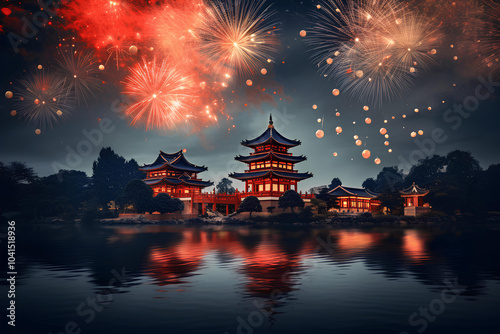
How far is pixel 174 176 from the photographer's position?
75438 millimetres

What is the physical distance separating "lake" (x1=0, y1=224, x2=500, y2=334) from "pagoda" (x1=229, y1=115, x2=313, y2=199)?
45.0 meters

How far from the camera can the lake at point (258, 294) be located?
306 inches

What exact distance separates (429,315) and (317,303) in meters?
2.47

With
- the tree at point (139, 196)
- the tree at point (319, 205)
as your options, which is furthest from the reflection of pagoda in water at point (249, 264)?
the tree at point (139, 196)

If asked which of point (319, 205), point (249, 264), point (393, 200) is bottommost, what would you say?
point (249, 264)

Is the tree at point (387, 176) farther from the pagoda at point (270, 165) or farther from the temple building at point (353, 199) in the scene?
the pagoda at point (270, 165)

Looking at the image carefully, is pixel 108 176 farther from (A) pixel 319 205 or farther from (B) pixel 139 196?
(A) pixel 319 205

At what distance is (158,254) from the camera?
19531mm

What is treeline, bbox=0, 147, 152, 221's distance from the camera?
60.7 metres

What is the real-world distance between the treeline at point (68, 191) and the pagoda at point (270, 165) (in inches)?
768

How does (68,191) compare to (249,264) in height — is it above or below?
above

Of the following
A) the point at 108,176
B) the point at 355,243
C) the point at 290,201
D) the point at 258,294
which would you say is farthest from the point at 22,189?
the point at 258,294

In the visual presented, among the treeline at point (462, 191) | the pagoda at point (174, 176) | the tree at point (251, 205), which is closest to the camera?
the tree at point (251, 205)

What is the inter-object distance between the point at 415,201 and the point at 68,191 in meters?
62.9
